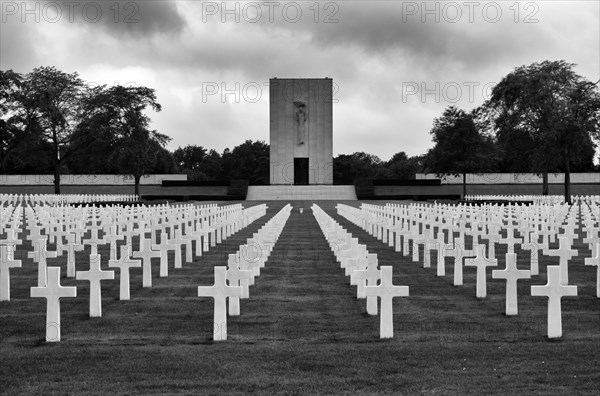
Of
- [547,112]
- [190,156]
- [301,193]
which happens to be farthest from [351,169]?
[547,112]

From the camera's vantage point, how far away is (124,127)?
59.1 m

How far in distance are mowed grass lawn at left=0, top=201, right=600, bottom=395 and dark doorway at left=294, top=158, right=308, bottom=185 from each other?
65225 mm

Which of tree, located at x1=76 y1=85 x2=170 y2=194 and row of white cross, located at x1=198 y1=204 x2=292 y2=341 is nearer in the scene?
row of white cross, located at x1=198 y1=204 x2=292 y2=341

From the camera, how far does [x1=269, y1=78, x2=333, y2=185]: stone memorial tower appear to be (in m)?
76.2

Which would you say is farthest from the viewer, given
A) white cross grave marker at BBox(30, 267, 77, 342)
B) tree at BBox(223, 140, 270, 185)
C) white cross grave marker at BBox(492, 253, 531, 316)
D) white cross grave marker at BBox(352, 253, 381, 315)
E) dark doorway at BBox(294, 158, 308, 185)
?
tree at BBox(223, 140, 270, 185)

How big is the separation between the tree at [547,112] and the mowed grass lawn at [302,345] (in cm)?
3590

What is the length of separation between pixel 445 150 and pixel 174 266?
51477mm

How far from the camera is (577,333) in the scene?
8.61 metres

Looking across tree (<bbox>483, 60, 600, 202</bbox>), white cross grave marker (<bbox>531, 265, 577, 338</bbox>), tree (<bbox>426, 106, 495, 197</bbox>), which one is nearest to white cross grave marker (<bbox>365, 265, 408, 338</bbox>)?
white cross grave marker (<bbox>531, 265, 577, 338</bbox>)

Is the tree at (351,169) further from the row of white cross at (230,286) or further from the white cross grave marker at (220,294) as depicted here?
the white cross grave marker at (220,294)

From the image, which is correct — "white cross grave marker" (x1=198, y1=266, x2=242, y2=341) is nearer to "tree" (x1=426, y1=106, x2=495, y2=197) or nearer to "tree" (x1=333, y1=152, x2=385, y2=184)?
"tree" (x1=426, y1=106, x2=495, y2=197)

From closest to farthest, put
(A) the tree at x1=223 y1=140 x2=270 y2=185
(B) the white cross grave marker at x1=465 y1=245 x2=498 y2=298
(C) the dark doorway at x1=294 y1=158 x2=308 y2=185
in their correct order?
(B) the white cross grave marker at x1=465 y1=245 x2=498 y2=298 → (C) the dark doorway at x1=294 y1=158 x2=308 y2=185 → (A) the tree at x1=223 y1=140 x2=270 y2=185

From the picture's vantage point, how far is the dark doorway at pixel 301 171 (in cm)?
7762

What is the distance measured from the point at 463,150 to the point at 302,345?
5799 centimetres
